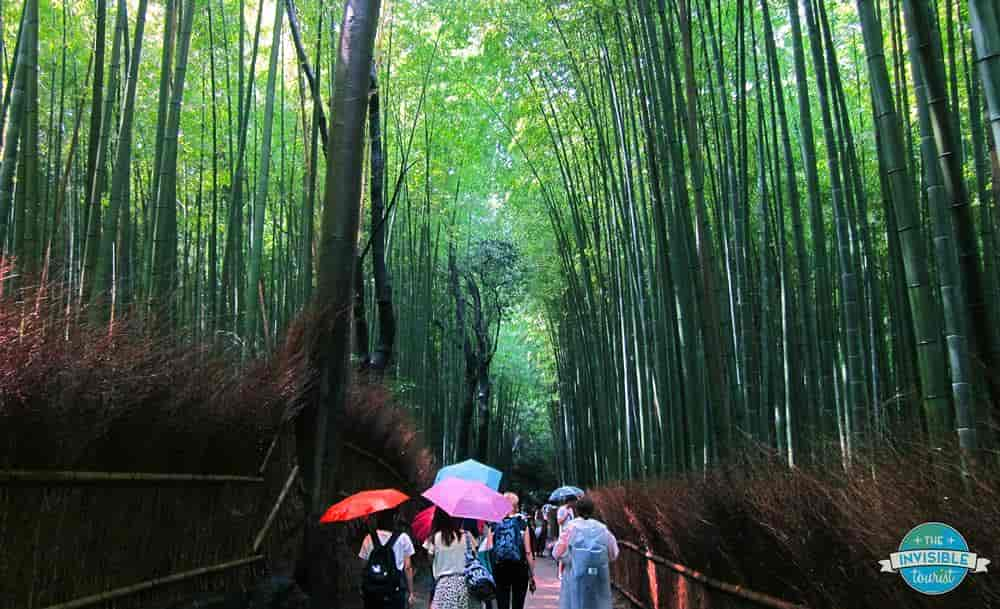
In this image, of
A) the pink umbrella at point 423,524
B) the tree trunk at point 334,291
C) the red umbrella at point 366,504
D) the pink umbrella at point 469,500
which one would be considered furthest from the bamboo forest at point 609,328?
the pink umbrella at point 423,524

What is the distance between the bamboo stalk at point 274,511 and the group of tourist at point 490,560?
2.93 ft

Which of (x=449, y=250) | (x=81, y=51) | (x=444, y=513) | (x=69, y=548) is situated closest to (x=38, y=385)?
(x=69, y=548)

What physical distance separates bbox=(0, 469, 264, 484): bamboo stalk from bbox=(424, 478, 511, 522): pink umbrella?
3.81 feet

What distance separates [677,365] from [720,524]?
6.94 ft

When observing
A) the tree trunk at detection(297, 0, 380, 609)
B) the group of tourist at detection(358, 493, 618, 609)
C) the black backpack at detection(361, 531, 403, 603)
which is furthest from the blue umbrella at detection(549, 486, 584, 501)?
the black backpack at detection(361, 531, 403, 603)

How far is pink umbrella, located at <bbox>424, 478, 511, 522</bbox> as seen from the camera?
4.64 meters

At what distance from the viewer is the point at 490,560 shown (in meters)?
5.27

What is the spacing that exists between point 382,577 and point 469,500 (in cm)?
110

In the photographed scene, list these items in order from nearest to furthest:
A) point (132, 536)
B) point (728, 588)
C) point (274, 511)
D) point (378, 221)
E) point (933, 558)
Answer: point (933, 558), point (132, 536), point (728, 588), point (274, 511), point (378, 221)

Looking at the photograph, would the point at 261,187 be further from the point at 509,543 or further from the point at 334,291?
the point at 509,543

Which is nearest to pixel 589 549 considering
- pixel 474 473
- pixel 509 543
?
pixel 509 543

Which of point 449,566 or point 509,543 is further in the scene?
point 509,543

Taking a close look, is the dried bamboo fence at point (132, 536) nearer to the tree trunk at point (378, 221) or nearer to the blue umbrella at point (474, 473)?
the blue umbrella at point (474, 473)

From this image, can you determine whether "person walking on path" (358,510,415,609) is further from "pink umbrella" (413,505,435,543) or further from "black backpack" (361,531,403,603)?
"pink umbrella" (413,505,435,543)
